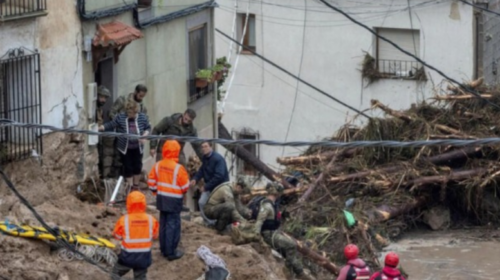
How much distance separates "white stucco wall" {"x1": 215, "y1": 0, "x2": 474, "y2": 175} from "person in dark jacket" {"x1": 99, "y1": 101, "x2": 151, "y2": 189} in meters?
11.2

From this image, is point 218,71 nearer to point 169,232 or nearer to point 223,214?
point 223,214

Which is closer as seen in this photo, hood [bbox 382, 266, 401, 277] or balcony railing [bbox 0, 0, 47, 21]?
hood [bbox 382, 266, 401, 277]

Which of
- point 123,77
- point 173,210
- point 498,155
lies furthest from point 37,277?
point 498,155

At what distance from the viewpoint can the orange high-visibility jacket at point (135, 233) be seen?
14008mm

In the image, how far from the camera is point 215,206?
1667 centimetres

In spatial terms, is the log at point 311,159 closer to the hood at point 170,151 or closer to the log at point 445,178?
the log at point 445,178

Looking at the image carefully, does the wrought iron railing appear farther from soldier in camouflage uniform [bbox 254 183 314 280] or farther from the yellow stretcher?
soldier in camouflage uniform [bbox 254 183 314 280]

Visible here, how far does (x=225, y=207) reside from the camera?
1655 centimetres

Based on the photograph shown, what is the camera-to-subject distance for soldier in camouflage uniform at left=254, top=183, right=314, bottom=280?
16.2 m

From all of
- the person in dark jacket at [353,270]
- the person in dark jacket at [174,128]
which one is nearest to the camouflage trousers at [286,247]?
the person in dark jacket at [353,270]

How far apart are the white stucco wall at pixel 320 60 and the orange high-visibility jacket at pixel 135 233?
596 inches

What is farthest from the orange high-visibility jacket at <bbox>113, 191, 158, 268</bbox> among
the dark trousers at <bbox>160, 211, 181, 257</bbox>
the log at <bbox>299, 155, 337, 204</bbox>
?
the log at <bbox>299, 155, 337, 204</bbox>

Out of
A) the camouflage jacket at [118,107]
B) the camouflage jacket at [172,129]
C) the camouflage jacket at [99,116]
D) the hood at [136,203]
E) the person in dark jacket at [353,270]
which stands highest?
the camouflage jacket at [118,107]

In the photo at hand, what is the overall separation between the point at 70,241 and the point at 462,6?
16.0 m
